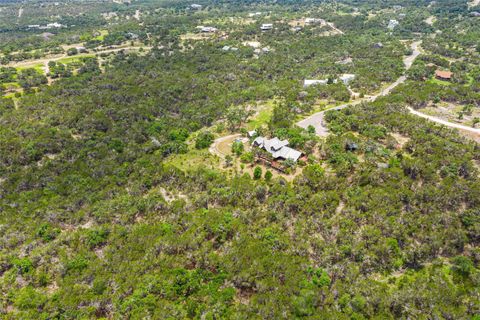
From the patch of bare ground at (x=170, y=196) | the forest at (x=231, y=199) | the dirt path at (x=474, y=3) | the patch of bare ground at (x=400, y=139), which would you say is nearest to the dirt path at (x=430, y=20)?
the dirt path at (x=474, y=3)

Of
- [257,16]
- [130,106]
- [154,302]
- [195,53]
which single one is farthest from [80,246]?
[257,16]

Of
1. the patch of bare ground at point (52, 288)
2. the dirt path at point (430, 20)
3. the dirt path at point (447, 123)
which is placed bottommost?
the patch of bare ground at point (52, 288)

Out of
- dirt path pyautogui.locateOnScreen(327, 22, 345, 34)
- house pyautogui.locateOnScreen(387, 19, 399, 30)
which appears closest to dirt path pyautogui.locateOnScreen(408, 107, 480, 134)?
dirt path pyautogui.locateOnScreen(327, 22, 345, 34)

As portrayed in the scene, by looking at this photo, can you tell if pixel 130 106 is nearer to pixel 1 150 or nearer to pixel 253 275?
pixel 1 150

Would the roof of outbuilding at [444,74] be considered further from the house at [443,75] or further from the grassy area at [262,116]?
the grassy area at [262,116]

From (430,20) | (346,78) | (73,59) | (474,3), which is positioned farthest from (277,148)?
(474,3)

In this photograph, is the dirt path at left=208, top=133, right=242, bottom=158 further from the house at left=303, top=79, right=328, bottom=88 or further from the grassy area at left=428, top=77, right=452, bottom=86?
the grassy area at left=428, top=77, right=452, bottom=86
